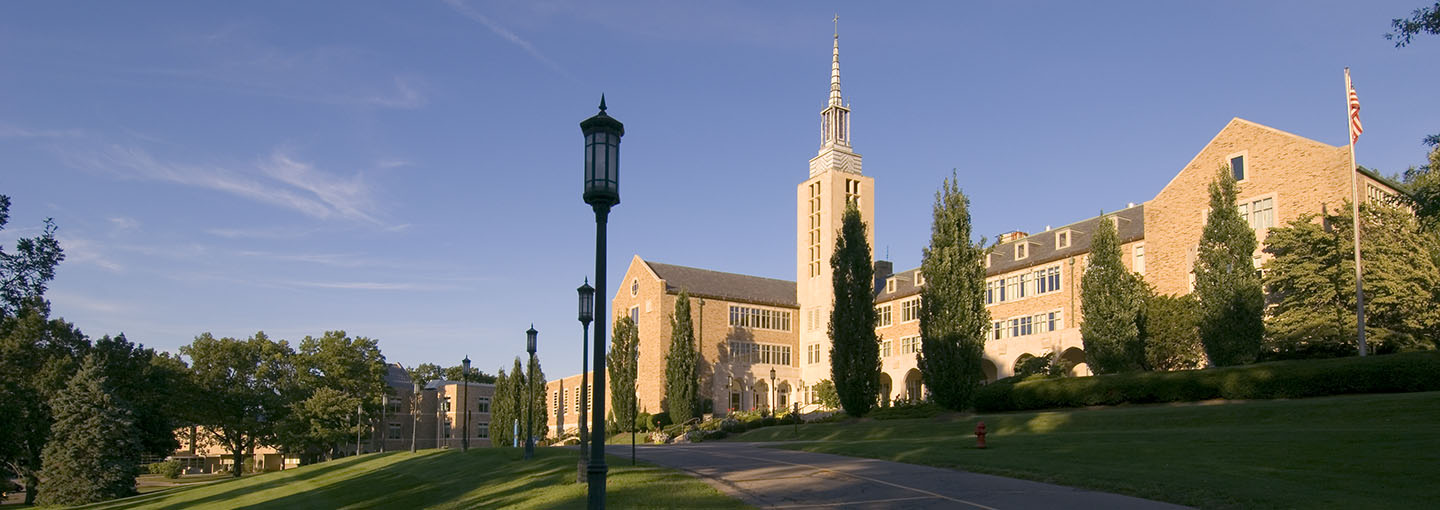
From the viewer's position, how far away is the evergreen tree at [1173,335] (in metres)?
37.8

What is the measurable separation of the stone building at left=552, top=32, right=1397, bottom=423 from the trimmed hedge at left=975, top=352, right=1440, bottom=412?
31.5 feet

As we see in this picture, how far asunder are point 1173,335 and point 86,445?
44.9 metres

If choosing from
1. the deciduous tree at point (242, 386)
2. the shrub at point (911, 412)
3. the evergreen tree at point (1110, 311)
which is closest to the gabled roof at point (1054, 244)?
the evergreen tree at point (1110, 311)

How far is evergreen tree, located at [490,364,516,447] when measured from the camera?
68.4 metres

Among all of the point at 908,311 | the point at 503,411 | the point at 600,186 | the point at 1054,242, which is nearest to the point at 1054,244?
the point at 1054,242

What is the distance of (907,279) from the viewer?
6256 cm

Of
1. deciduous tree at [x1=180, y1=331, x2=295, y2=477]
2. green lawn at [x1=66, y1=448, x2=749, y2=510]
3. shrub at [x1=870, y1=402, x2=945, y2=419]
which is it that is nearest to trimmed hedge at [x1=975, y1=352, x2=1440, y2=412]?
shrub at [x1=870, y1=402, x2=945, y2=419]

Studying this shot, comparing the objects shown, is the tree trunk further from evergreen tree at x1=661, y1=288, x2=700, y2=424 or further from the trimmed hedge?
the trimmed hedge

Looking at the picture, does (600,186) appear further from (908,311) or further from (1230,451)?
(908,311)

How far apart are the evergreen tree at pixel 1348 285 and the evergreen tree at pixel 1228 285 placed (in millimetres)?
1238

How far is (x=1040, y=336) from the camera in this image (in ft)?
160

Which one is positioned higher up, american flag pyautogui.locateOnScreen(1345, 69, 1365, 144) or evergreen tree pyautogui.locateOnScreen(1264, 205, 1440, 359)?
american flag pyautogui.locateOnScreen(1345, 69, 1365, 144)

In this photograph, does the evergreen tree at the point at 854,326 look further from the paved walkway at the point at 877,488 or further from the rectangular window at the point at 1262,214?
the paved walkway at the point at 877,488

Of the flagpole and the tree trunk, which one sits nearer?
the flagpole
